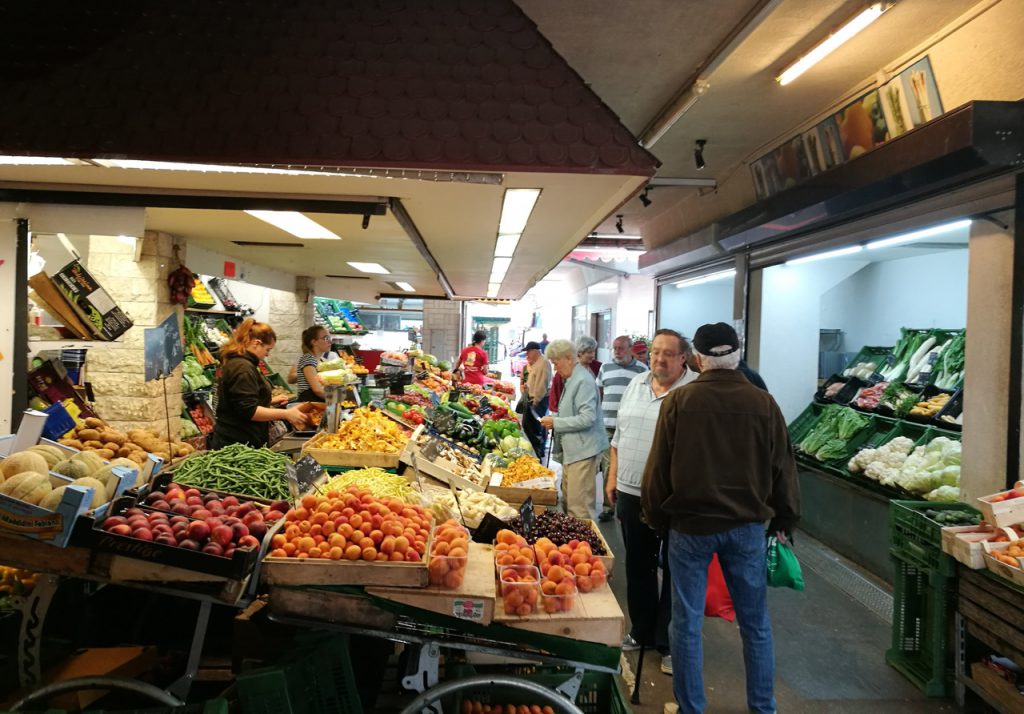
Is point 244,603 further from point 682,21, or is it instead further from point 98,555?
point 682,21

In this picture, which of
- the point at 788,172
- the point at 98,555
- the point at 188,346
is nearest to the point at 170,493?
the point at 98,555

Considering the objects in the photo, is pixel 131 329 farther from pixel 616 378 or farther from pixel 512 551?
pixel 616 378

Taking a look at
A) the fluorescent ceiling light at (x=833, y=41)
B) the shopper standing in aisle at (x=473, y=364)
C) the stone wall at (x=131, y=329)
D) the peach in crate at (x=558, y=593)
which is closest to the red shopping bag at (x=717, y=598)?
the peach in crate at (x=558, y=593)

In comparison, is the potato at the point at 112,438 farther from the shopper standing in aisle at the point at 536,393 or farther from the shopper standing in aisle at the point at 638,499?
the shopper standing in aisle at the point at 536,393

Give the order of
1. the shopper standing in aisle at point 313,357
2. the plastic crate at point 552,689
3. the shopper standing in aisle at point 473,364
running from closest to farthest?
the plastic crate at point 552,689 → the shopper standing in aisle at point 313,357 → the shopper standing in aisle at point 473,364

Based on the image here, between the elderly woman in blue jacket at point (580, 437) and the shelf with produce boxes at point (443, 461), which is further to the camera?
the elderly woman in blue jacket at point (580, 437)

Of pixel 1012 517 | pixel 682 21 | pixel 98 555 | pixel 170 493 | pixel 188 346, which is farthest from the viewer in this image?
pixel 188 346

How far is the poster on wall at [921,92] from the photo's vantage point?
4727 mm

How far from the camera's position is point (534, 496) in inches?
174

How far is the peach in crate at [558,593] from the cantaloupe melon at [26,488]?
77.0 inches

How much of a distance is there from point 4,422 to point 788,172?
716cm

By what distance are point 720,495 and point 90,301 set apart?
14.5 feet

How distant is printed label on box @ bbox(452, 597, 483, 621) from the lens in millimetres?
2418

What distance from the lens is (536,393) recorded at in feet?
28.5
